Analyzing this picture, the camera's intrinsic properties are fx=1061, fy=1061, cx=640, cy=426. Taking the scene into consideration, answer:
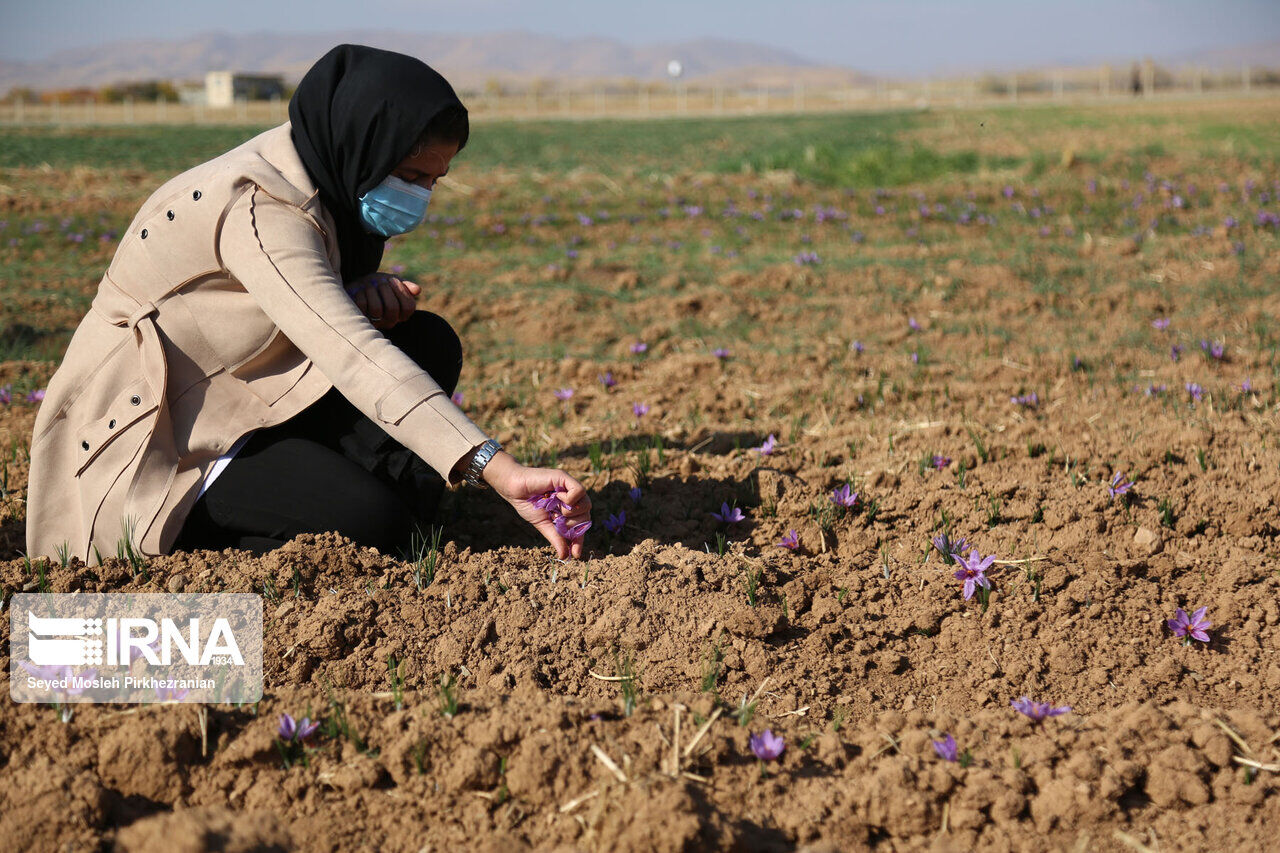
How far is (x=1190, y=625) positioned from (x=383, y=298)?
2.45 meters

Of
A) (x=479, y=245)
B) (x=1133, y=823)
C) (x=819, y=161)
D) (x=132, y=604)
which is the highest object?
(x=819, y=161)

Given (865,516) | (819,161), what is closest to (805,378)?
(865,516)

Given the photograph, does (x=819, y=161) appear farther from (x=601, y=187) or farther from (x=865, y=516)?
(x=865, y=516)

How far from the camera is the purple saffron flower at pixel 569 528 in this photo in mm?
2755

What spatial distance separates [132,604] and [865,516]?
2.16 metres

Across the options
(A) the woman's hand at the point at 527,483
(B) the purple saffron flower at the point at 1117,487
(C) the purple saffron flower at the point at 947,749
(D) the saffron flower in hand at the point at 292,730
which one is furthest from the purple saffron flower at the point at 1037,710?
(D) the saffron flower in hand at the point at 292,730

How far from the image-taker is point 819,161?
44.2 ft

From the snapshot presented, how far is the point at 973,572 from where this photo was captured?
2.87m

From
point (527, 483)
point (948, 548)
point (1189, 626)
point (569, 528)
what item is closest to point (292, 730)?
point (527, 483)

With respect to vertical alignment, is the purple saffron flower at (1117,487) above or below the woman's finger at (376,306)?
below

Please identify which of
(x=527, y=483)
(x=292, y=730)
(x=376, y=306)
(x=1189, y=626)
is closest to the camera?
(x=292, y=730)

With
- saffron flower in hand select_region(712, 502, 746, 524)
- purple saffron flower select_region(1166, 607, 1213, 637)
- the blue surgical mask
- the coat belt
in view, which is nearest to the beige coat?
the coat belt

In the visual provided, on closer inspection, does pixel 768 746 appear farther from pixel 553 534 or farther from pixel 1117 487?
pixel 1117 487

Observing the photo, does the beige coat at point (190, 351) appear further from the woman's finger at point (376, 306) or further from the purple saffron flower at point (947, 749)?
the purple saffron flower at point (947, 749)
